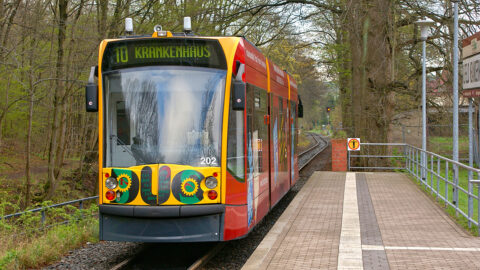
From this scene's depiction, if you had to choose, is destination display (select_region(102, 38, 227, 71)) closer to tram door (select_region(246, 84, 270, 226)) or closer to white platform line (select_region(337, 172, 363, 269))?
tram door (select_region(246, 84, 270, 226))

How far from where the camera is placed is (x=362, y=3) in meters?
18.9

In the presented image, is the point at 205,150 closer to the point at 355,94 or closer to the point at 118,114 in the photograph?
the point at 118,114

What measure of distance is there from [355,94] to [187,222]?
56.1ft

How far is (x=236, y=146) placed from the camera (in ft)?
26.6

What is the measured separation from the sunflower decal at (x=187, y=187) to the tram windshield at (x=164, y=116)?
0.55 ft

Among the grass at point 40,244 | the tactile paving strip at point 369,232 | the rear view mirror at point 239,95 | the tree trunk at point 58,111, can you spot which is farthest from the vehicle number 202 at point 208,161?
the tree trunk at point 58,111

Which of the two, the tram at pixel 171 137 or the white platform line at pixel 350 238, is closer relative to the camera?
the white platform line at pixel 350 238

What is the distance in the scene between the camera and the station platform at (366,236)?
701 cm

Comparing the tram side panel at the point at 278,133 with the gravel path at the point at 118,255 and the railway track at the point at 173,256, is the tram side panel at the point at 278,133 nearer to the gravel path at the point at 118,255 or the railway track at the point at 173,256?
the gravel path at the point at 118,255

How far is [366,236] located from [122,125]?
4099 millimetres

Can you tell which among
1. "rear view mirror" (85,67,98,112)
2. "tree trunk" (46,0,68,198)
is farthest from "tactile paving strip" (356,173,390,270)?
"tree trunk" (46,0,68,198)

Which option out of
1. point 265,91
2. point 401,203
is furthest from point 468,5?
point 265,91

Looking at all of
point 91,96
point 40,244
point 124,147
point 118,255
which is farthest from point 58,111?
point 124,147

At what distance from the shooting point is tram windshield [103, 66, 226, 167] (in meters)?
7.66
